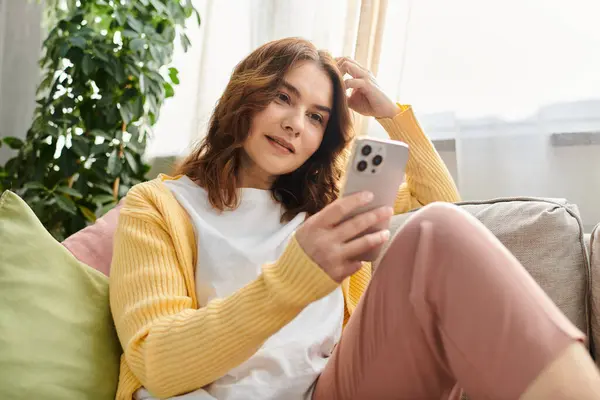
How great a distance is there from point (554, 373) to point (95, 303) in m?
0.80

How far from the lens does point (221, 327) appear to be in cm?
90

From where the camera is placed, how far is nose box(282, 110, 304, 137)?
1252 millimetres

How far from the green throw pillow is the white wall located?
1.73 m

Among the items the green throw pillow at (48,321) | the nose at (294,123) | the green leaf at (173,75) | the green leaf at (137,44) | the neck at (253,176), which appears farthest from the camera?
the green leaf at (173,75)

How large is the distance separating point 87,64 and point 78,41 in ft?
0.26

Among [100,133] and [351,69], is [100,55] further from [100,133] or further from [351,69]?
[351,69]

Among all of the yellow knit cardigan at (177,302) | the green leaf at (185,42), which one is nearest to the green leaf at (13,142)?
the green leaf at (185,42)

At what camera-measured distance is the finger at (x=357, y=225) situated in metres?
0.81

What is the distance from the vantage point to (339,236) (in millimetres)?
809

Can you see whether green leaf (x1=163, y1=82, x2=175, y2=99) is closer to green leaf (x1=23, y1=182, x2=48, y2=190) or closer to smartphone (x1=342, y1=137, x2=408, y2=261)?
green leaf (x1=23, y1=182, x2=48, y2=190)

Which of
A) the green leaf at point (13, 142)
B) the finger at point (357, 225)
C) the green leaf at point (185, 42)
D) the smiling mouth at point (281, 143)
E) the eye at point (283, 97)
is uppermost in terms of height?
the green leaf at point (185, 42)

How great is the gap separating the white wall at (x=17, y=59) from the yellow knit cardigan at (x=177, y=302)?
1775mm

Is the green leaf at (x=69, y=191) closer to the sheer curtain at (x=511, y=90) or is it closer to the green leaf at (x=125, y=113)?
the green leaf at (x=125, y=113)

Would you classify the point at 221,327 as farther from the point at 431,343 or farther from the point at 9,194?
the point at 9,194
